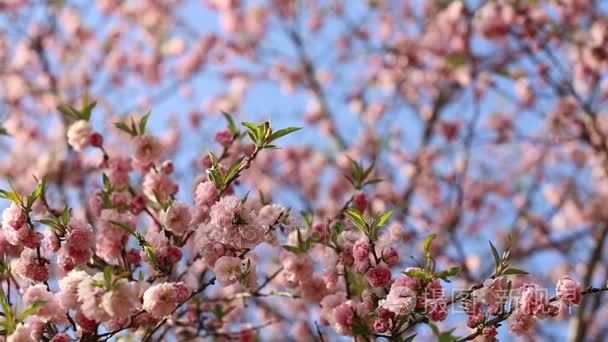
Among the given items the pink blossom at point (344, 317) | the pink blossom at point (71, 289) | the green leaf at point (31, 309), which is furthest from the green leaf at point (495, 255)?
the green leaf at point (31, 309)

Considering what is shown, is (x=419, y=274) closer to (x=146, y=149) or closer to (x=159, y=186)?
(x=159, y=186)

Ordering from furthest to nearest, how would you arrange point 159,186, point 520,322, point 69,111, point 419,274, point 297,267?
1. point 69,111
2. point 159,186
3. point 297,267
4. point 520,322
5. point 419,274

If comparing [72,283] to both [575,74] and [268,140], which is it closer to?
[268,140]

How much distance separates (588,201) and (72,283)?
7048 mm

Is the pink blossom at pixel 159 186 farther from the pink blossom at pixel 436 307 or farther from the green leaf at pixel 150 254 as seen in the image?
the pink blossom at pixel 436 307

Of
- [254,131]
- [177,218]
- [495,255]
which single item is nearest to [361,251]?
[495,255]

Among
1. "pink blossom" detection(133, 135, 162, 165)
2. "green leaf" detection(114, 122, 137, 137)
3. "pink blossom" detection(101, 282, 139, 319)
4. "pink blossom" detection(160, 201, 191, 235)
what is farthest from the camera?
"pink blossom" detection(133, 135, 162, 165)

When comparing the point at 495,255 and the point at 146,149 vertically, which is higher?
the point at 146,149

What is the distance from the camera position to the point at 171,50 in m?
9.02

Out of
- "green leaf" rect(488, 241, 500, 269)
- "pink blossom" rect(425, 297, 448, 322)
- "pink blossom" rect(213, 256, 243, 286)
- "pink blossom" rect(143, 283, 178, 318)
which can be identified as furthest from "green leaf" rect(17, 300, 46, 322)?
"green leaf" rect(488, 241, 500, 269)

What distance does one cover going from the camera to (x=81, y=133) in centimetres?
307

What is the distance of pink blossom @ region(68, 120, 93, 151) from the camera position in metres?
3.07

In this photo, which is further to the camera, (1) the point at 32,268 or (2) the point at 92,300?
(1) the point at 32,268

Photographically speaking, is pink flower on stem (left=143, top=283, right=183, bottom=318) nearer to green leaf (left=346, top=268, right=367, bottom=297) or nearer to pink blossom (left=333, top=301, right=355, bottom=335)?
pink blossom (left=333, top=301, right=355, bottom=335)
